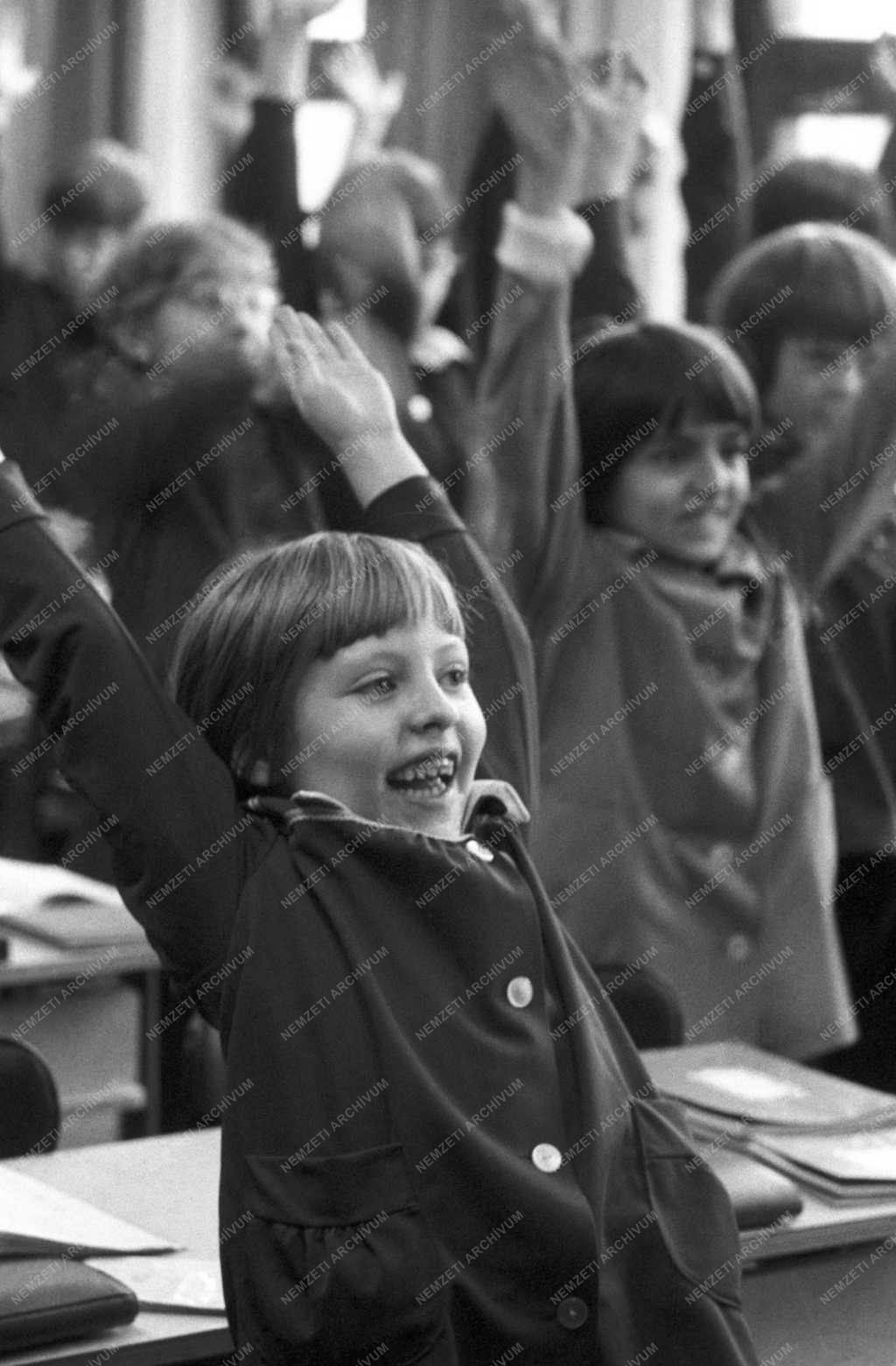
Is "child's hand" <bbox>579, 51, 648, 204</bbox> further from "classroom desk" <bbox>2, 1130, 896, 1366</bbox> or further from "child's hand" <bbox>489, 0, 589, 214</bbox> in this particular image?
"classroom desk" <bbox>2, 1130, 896, 1366</bbox>

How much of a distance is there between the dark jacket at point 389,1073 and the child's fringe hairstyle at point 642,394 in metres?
1.46

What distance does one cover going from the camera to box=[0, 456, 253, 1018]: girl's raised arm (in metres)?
1.38

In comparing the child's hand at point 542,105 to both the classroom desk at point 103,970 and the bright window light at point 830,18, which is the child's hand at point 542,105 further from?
the classroom desk at point 103,970

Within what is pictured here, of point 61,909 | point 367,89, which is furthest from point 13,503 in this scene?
point 367,89

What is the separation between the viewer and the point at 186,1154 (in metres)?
1.76

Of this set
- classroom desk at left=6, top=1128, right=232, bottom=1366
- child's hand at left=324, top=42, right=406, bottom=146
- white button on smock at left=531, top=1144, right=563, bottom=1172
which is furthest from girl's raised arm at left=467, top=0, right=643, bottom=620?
white button on smock at left=531, top=1144, right=563, bottom=1172

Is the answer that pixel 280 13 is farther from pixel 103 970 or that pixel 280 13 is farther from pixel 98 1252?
pixel 98 1252

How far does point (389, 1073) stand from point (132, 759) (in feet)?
1.01

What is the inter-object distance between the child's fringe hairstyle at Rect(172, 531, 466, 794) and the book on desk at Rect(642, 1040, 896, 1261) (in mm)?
555

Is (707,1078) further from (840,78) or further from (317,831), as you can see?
(840,78)

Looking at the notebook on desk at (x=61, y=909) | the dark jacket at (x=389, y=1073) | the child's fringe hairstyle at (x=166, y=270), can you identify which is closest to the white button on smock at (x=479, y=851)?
the dark jacket at (x=389, y=1073)

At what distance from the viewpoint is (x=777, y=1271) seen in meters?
1.62

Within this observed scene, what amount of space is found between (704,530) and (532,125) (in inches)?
31.5

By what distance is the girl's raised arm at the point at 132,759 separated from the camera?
1379mm
